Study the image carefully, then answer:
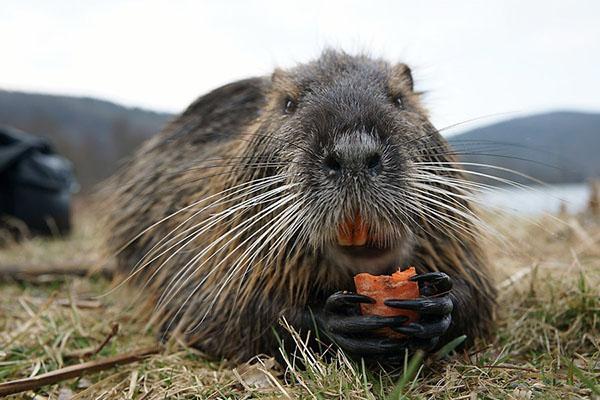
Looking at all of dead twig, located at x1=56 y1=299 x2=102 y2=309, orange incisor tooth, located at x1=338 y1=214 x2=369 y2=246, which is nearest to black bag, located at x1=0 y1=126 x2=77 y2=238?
dead twig, located at x1=56 y1=299 x2=102 y2=309

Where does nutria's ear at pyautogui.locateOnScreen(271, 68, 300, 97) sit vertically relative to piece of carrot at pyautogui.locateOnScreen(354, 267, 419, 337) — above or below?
above

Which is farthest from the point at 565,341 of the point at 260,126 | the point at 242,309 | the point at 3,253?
the point at 3,253

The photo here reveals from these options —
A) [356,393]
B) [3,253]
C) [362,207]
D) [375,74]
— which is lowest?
[3,253]

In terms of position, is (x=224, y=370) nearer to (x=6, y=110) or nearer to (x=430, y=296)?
(x=430, y=296)

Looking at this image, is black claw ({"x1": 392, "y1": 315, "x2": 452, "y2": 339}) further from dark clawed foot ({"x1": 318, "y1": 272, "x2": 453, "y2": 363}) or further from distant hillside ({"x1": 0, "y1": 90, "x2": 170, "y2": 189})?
distant hillside ({"x1": 0, "y1": 90, "x2": 170, "y2": 189})

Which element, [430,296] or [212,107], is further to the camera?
[212,107]

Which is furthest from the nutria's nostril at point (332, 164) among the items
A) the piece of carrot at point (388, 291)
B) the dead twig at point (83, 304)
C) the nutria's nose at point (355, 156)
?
the dead twig at point (83, 304)

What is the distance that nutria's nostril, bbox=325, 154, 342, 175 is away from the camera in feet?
5.63

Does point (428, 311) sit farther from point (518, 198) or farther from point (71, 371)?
point (71, 371)

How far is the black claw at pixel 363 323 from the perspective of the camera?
5.66ft

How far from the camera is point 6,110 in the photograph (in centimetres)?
893

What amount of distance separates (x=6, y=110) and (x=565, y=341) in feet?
28.2

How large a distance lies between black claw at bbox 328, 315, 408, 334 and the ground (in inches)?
3.7

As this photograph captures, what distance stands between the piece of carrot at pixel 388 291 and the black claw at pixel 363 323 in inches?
1.3
